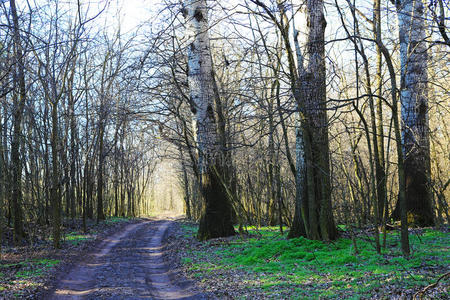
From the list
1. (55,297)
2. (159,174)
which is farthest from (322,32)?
(159,174)

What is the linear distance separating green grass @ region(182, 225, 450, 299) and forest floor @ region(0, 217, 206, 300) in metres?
1.04

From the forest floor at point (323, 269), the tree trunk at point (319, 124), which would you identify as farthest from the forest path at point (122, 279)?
the tree trunk at point (319, 124)

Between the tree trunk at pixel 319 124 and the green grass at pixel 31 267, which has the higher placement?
the tree trunk at pixel 319 124

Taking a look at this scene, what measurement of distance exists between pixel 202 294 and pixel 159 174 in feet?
206

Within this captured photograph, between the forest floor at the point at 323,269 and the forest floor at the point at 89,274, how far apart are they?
620 mm

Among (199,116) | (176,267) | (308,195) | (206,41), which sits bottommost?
(176,267)

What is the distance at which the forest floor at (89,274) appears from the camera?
21.8ft

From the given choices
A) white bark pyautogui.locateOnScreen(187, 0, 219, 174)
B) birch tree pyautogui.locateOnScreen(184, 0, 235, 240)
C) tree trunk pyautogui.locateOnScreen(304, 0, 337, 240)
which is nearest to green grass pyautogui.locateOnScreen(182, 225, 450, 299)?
tree trunk pyautogui.locateOnScreen(304, 0, 337, 240)

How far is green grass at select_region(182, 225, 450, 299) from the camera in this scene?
204 inches

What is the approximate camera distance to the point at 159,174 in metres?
68.0

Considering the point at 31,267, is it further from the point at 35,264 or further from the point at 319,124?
the point at 319,124

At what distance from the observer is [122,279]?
7.71 meters

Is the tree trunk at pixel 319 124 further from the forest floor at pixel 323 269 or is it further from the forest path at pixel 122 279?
the forest path at pixel 122 279

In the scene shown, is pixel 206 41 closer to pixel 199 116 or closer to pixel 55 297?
pixel 199 116
